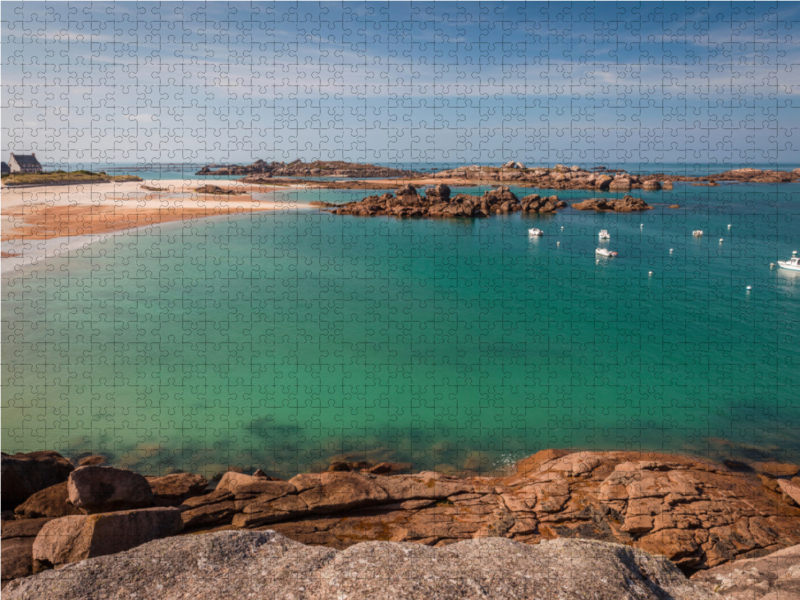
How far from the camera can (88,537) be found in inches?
389

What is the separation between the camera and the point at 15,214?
4478cm

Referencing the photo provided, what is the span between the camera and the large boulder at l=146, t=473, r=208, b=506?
562 inches

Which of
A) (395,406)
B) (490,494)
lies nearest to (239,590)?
(490,494)

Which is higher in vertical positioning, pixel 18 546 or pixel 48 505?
pixel 18 546

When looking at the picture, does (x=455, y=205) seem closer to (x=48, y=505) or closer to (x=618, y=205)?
(x=618, y=205)

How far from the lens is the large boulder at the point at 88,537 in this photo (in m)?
9.77

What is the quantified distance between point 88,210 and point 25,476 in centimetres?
4320

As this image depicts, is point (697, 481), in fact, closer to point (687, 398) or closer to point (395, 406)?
point (687, 398)

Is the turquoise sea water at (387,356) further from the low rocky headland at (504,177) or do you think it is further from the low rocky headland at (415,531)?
the low rocky headland at (504,177)

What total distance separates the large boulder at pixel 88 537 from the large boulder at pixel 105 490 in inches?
71.0

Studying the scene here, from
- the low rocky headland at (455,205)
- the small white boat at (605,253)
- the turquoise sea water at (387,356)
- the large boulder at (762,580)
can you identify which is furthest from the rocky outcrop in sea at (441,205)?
the large boulder at (762,580)

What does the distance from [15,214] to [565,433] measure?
4929 centimetres

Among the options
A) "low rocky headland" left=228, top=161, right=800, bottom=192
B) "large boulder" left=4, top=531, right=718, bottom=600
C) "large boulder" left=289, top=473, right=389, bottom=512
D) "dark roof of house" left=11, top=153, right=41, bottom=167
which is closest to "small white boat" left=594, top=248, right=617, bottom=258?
"large boulder" left=289, top=473, right=389, bottom=512

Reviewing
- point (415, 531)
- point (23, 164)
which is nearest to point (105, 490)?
point (415, 531)
